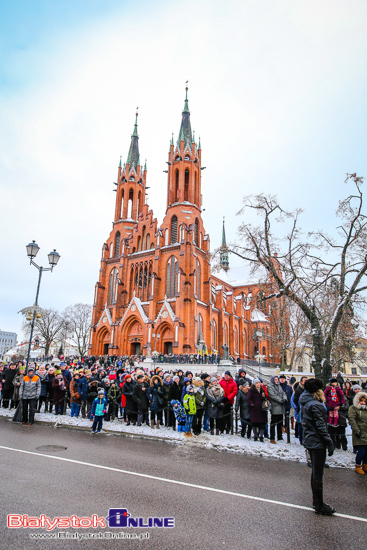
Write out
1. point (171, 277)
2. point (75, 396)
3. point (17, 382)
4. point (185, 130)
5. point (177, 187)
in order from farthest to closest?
point (185, 130) < point (177, 187) < point (171, 277) < point (17, 382) < point (75, 396)

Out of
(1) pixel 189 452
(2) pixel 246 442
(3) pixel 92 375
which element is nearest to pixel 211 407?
(2) pixel 246 442

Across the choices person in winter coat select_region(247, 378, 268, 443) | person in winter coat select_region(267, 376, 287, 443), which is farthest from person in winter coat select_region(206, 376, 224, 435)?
person in winter coat select_region(267, 376, 287, 443)

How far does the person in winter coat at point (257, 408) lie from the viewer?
9.12 m

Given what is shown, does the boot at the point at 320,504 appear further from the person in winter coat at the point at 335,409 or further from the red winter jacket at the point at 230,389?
the red winter jacket at the point at 230,389

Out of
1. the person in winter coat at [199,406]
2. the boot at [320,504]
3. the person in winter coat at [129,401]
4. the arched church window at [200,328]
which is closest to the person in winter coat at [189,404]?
the person in winter coat at [199,406]

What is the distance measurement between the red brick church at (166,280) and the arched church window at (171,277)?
0.12 meters

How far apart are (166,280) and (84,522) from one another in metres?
35.8

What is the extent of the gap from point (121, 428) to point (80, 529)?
22.6 feet

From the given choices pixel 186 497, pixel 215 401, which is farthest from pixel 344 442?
pixel 186 497

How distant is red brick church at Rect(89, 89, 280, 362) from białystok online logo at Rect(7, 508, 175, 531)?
1201 inches

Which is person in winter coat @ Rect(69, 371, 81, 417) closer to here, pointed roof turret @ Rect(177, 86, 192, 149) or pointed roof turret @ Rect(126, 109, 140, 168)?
pointed roof turret @ Rect(177, 86, 192, 149)

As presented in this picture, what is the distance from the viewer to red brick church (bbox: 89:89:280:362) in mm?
37031

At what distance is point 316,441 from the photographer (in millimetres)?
4617

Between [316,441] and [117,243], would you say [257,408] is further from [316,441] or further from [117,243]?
[117,243]
